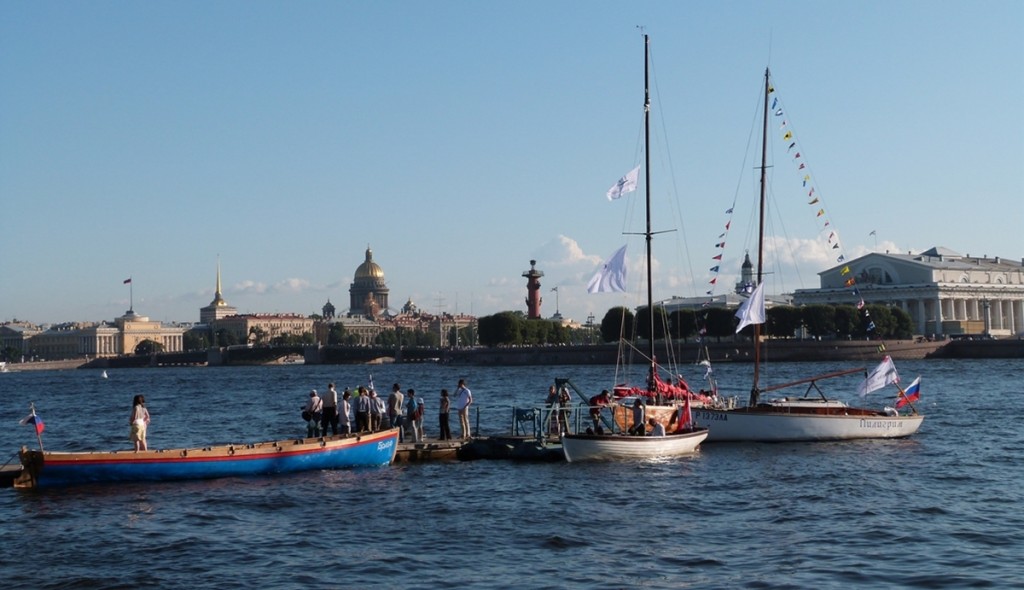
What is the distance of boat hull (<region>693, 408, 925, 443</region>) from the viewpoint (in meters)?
29.8

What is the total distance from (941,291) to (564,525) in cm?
12260

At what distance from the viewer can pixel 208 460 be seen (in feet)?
76.4

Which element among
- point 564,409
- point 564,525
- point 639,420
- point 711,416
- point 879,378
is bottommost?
point 564,525

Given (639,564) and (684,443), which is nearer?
(639,564)

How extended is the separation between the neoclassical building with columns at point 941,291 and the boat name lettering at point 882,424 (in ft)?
337

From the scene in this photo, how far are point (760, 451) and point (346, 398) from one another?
→ 922cm

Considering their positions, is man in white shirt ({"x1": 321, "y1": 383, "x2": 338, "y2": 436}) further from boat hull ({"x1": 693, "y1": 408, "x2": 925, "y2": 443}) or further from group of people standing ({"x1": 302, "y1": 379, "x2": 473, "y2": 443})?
boat hull ({"x1": 693, "y1": 408, "x2": 925, "y2": 443})

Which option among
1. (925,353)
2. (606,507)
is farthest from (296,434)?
(925,353)

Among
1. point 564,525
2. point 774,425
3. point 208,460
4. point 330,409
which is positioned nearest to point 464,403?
point 330,409

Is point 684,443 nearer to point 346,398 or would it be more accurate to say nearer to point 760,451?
point 760,451

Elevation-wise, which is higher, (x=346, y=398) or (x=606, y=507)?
(x=346, y=398)

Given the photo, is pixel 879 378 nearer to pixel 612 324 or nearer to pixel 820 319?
pixel 820 319

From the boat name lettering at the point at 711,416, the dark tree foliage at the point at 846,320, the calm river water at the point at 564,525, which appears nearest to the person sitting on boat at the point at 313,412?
the calm river water at the point at 564,525

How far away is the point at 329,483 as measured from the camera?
23.1 m
